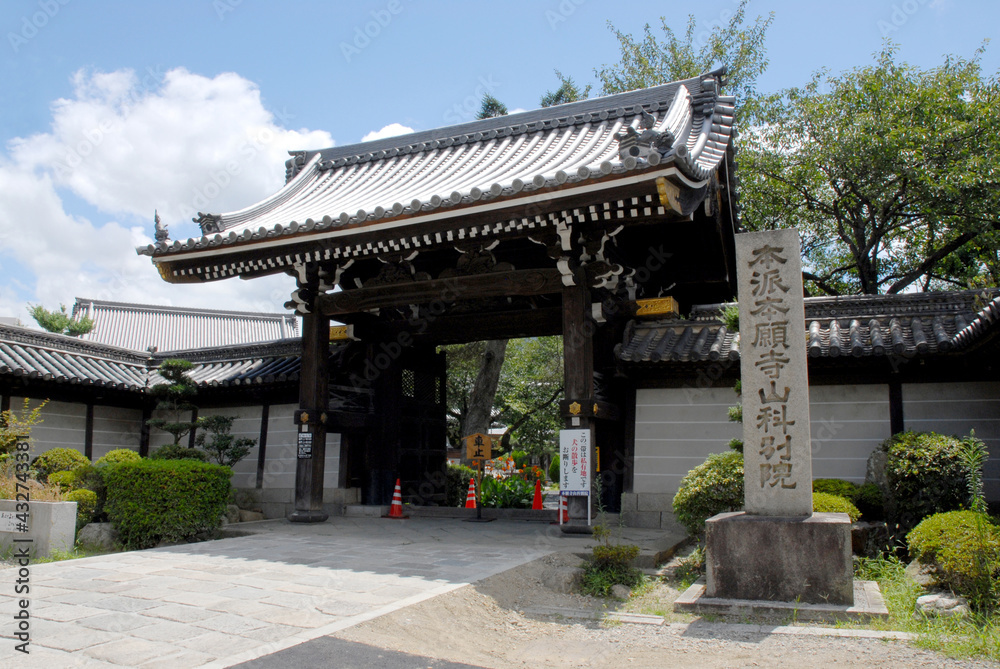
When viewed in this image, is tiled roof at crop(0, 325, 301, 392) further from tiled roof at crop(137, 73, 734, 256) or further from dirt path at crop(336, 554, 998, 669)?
dirt path at crop(336, 554, 998, 669)

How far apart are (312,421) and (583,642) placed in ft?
21.7

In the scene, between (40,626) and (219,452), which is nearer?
(40,626)

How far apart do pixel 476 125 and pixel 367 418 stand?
229 inches

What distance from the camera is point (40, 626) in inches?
180

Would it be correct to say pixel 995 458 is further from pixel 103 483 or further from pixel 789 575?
pixel 103 483

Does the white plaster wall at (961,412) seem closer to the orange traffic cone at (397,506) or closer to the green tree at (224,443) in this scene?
the orange traffic cone at (397,506)

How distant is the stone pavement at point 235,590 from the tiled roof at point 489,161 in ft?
13.3

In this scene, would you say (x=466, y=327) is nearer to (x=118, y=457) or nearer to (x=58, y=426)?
(x=118, y=457)

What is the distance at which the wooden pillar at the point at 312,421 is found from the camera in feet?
35.1

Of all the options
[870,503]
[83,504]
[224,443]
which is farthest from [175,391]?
[870,503]

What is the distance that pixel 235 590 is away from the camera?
5.80 m

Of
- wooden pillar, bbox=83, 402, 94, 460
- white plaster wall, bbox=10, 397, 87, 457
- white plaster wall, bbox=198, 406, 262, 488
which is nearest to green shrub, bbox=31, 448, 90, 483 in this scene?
white plaster wall, bbox=10, 397, 87, 457

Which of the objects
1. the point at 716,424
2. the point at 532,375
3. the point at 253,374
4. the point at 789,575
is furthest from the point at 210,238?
the point at 532,375

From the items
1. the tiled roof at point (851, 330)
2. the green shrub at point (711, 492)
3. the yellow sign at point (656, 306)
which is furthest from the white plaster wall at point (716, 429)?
the green shrub at point (711, 492)
